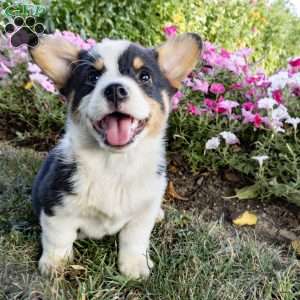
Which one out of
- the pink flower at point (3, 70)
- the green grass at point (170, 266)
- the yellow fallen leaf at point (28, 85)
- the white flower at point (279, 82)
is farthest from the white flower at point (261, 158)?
the pink flower at point (3, 70)

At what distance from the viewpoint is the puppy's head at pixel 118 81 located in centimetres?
237

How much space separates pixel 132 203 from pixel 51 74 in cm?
84

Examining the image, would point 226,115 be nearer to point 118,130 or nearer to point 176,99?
point 176,99

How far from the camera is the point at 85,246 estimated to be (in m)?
3.05

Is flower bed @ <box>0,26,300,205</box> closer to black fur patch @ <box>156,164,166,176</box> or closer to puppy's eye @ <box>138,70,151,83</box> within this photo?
black fur patch @ <box>156,164,166,176</box>

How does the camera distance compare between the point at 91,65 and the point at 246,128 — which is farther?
the point at 246,128

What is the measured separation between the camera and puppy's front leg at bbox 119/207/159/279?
109 inches

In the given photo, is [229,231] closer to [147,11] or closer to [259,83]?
[259,83]

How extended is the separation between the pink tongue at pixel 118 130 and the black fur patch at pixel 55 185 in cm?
37

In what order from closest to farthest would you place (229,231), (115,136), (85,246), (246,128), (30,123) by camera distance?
(115,136) → (85,246) → (229,231) → (246,128) → (30,123)

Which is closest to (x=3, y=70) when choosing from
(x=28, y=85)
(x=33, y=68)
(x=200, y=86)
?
(x=28, y=85)

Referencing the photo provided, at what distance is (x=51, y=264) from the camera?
108 inches

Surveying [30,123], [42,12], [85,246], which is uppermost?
[42,12]

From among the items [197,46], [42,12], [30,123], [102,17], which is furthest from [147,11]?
[197,46]
